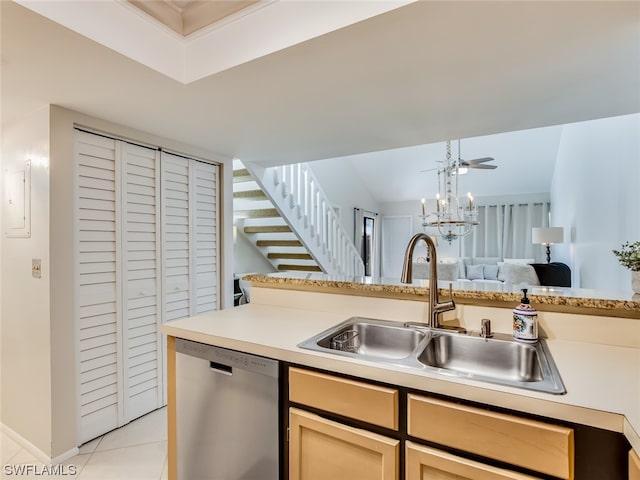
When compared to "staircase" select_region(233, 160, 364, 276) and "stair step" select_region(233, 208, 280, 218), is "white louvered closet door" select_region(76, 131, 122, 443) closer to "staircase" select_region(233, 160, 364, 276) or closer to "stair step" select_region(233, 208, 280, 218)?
"staircase" select_region(233, 160, 364, 276)

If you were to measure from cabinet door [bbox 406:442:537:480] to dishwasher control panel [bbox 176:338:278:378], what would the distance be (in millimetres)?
529

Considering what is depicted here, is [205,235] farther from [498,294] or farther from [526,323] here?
[526,323]

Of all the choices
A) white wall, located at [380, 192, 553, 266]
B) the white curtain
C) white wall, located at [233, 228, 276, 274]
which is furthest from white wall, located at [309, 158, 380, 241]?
the white curtain

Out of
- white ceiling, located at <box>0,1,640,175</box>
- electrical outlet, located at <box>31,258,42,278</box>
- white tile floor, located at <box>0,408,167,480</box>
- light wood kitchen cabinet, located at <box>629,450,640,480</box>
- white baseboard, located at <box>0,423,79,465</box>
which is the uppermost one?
white ceiling, located at <box>0,1,640,175</box>

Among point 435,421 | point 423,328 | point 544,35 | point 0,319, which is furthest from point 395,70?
point 0,319

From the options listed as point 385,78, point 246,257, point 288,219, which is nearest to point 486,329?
point 385,78

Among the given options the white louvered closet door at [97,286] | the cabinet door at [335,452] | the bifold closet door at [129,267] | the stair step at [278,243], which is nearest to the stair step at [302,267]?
the stair step at [278,243]

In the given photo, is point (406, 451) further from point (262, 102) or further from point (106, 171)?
point (106, 171)

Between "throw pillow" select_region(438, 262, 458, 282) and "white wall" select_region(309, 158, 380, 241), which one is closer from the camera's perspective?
"throw pillow" select_region(438, 262, 458, 282)

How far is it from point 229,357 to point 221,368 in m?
0.09

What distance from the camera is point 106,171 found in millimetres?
2348

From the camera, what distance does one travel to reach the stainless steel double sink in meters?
1.12

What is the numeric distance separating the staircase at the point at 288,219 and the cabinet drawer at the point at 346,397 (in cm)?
264

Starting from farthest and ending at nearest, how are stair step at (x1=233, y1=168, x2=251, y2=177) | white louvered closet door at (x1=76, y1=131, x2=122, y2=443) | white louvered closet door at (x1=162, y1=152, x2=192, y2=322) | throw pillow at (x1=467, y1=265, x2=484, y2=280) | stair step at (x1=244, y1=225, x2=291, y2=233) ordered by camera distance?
1. throw pillow at (x1=467, y1=265, x2=484, y2=280)
2. stair step at (x1=244, y1=225, x2=291, y2=233)
3. stair step at (x1=233, y1=168, x2=251, y2=177)
4. white louvered closet door at (x1=162, y1=152, x2=192, y2=322)
5. white louvered closet door at (x1=76, y1=131, x2=122, y2=443)
